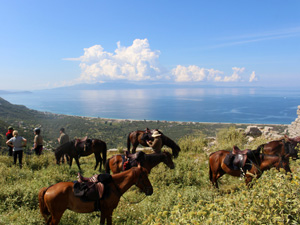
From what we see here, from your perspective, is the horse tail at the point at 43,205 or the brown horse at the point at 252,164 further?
the brown horse at the point at 252,164

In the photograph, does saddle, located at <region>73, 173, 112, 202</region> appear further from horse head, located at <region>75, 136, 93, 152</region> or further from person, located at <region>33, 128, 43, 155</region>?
person, located at <region>33, 128, 43, 155</region>

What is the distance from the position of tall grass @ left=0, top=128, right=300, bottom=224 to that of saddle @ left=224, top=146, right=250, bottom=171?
0.79 meters

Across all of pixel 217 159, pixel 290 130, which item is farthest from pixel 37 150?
pixel 290 130

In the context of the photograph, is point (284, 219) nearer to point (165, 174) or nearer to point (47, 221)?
point (47, 221)

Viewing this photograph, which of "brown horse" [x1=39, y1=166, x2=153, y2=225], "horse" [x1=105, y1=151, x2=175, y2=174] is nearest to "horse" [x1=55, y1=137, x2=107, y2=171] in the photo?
"horse" [x1=105, y1=151, x2=175, y2=174]

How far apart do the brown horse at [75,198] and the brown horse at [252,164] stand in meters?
2.88

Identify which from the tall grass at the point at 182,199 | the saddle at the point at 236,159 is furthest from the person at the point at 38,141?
the saddle at the point at 236,159

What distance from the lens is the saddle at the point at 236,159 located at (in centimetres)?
538

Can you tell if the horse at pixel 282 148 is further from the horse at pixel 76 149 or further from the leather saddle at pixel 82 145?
the leather saddle at pixel 82 145

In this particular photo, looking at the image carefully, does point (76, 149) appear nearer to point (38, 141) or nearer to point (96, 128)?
point (38, 141)

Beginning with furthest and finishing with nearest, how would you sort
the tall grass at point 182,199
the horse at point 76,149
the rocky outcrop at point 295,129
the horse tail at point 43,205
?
the rocky outcrop at point 295,129 → the horse at point 76,149 → the horse tail at point 43,205 → the tall grass at point 182,199

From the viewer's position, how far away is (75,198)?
3.64 meters

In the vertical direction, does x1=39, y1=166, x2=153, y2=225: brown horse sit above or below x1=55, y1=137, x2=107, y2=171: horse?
above

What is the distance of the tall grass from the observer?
2.17 metres
